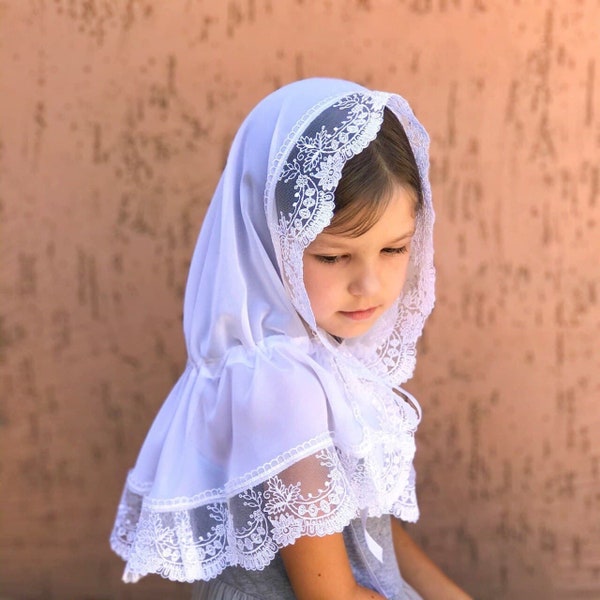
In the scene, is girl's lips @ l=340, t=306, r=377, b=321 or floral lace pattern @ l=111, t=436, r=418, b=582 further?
girl's lips @ l=340, t=306, r=377, b=321

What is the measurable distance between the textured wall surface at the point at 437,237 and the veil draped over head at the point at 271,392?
0.57 meters

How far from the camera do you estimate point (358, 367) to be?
5.21 feet

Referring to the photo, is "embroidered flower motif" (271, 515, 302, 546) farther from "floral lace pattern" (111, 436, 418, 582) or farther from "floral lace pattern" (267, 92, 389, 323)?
"floral lace pattern" (267, 92, 389, 323)

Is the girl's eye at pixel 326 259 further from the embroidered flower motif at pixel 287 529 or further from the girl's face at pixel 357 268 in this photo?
the embroidered flower motif at pixel 287 529

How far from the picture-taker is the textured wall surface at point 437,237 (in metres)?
2.04

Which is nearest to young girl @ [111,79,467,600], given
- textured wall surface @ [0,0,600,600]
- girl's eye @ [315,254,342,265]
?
girl's eye @ [315,254,342,265]

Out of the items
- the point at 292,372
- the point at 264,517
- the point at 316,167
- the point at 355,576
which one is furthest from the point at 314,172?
the point at 355,576

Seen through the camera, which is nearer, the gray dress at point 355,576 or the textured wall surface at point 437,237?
the gray dress at point 355,576

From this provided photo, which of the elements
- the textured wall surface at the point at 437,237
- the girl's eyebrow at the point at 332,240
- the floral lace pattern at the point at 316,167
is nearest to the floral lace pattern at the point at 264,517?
the floral lace pattern at the point at 316,167

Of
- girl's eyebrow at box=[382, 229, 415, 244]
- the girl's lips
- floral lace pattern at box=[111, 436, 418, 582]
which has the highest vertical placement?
girl's eyebrow at box=[382, 229, 415, 244]

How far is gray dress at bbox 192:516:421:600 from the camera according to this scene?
154 cm

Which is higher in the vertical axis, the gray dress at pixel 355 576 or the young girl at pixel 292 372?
the young girl at pixel 292 372

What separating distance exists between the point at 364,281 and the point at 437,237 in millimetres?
752

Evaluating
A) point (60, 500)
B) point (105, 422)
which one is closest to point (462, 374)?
point (105, 422)
